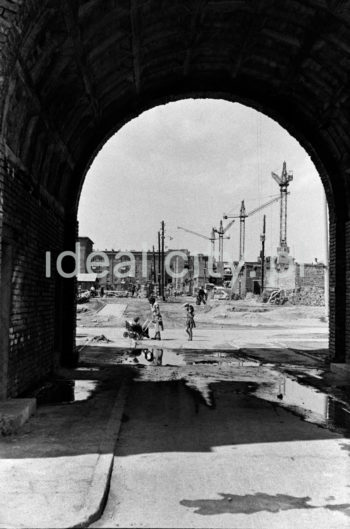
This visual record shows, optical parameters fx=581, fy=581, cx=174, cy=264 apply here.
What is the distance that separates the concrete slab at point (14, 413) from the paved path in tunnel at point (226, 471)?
129 centimetres

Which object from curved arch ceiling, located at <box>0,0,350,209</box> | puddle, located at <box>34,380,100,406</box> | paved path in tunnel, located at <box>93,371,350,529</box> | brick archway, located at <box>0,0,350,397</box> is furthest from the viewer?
puddle, located at <box>34,380,100,406</box>

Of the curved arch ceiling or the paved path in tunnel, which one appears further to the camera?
the curved arch ceiling

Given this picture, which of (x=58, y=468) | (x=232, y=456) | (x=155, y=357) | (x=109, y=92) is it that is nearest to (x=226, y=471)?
(x=232, y=456)

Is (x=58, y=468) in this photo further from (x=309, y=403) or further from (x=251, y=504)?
(x=309, y=403)

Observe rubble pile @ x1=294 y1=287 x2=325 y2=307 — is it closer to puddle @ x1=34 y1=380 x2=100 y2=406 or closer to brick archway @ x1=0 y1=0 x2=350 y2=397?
brick archway @ x1=0 y1=0 x2=350 y2=397

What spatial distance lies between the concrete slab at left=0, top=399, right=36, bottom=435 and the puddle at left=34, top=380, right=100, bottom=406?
1120 mm

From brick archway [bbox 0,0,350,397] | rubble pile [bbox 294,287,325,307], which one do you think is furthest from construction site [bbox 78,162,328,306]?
brick archway [bbox 0,0,350,397]

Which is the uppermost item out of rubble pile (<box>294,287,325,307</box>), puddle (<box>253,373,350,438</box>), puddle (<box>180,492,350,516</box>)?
rubble pile (<box>294,287,325,307</box>)

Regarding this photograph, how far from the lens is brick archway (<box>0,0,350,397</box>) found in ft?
26.6

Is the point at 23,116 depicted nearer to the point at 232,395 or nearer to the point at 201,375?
the point at 232,395

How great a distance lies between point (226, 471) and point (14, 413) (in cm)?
292

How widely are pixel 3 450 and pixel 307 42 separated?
8874 mm

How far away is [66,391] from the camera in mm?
10484

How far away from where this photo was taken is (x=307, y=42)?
1095 cm
